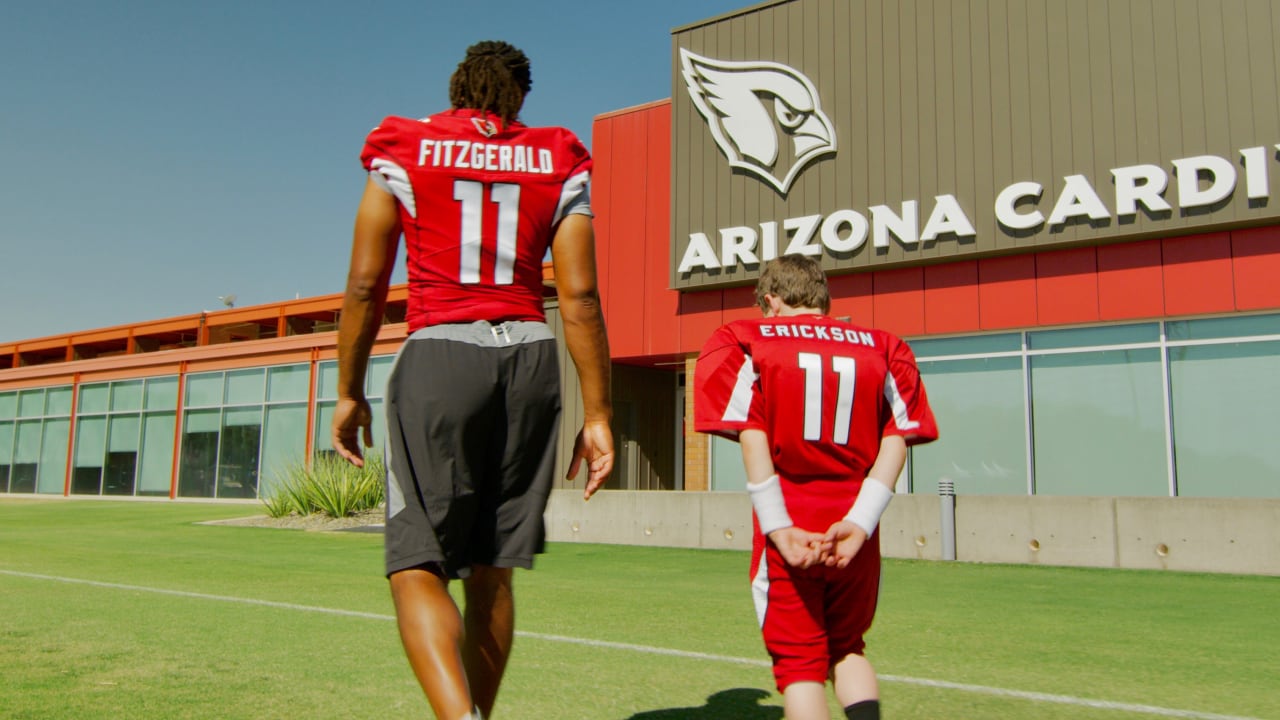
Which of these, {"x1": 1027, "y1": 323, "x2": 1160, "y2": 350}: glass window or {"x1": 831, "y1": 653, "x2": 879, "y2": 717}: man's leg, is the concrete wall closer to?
{"x1": 1027, "y1": 323, "x2": 1160, "y2": 350}: glass window

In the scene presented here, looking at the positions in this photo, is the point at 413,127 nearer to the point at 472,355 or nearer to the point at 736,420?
the point at 472,355

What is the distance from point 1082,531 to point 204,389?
2854cm

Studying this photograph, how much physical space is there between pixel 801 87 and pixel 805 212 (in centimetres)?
237

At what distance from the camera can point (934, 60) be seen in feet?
58.4

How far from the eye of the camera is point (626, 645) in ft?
19.0

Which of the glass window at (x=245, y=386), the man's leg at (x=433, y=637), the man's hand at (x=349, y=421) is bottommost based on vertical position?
the man's leg at (x=433, y=637)

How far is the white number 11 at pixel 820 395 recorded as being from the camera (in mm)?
2990

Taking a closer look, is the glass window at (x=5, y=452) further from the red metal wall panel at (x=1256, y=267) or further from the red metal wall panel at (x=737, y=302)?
the red metal wall panel at (x=1256, y=267)

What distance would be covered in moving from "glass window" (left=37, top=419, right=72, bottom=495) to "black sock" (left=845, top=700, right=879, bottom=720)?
39.2 m

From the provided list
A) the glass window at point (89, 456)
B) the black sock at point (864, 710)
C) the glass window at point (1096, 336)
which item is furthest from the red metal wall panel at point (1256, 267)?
the glass window at point (89, 456)

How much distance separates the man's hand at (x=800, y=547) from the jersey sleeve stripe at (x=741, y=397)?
1.12 ft

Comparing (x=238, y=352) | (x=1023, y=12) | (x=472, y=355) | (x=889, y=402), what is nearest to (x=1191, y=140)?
(x=1023, y=12)

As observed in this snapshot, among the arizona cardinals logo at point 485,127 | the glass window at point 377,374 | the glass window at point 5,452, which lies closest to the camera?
the arizona cardinals logo at point 485,127

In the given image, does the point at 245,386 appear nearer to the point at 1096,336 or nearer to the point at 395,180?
the point at 1096,336
